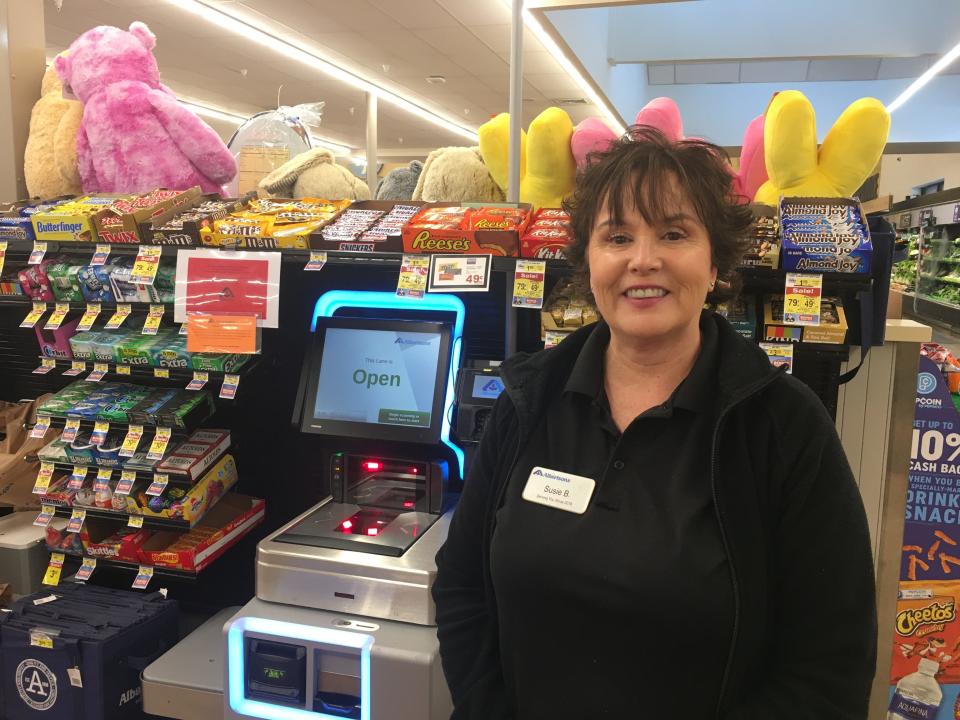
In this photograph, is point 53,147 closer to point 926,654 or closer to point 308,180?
point 308,180

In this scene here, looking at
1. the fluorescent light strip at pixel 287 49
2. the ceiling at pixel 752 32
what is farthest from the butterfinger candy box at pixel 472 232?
the fluorescent light strip at pixel 287 49

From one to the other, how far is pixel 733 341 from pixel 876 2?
770 centimetres

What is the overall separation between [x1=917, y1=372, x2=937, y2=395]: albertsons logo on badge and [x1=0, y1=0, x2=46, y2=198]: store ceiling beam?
10.8 ft

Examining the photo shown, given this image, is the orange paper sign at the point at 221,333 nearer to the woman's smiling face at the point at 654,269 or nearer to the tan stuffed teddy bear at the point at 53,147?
the tan stuffed teddy bear at the point at 53,147

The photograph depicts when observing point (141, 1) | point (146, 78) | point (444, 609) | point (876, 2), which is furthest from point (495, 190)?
point (876, 2)

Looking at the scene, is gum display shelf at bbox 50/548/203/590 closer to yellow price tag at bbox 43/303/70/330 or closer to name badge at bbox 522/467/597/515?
yellow price tag at bbox 43/303/70/330

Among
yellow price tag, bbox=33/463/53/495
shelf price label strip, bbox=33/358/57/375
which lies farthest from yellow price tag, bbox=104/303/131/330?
yellow price tag, bbox=33/463/53/495

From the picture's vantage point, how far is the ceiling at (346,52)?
721cm

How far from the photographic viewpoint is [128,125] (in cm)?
254

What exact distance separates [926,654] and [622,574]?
1.95 m

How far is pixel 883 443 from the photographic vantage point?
6.76ft

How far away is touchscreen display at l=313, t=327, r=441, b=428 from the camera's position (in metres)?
2.07

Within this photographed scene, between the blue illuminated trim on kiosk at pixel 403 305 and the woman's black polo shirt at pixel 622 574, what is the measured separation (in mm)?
890

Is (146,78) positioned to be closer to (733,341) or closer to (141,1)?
(733,341)
